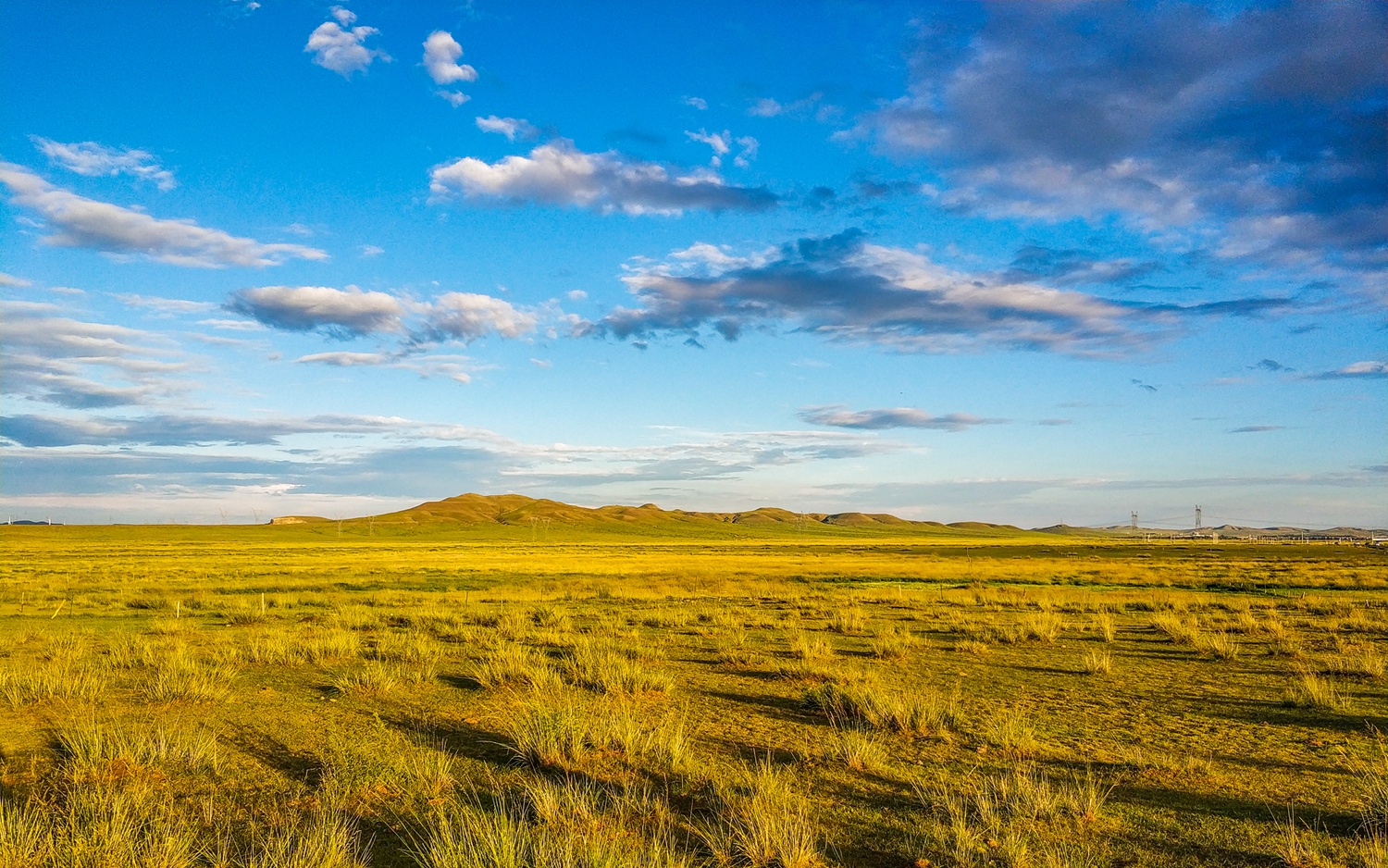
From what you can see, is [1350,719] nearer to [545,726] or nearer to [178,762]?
[545,726]

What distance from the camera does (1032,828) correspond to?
6957 mm

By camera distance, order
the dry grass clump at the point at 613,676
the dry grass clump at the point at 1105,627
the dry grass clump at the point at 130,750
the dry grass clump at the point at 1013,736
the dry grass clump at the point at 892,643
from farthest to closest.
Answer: the dry grass clump at the point at 1105,627 < the dry grass clump at the point at 892,643 < the dry grass clump at the point at 613,676 < the dry grass clump at the point at 1013,736 < the dry grass clump at the point at 130,750

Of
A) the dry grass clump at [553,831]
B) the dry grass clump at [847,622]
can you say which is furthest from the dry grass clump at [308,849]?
the dry grass clump at [847,622]

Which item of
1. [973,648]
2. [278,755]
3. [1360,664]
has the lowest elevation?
[973,648]

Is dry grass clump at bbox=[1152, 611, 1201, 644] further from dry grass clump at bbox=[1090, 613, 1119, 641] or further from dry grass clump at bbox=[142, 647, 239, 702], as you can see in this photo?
dry grass clump at bbox=[142, 647, 239, 702]

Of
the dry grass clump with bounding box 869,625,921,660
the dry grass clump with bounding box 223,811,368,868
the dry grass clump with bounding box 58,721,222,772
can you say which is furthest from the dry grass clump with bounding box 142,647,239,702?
the dry grass clump with bounding box 869,625,921,660

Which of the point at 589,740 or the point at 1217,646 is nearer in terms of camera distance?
the point at 589,740

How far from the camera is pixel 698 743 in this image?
32.9 ft

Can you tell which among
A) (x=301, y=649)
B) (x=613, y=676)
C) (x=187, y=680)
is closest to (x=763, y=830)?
(x=613, y=676)

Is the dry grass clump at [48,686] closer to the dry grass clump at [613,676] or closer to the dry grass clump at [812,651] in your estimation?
the dry grass clump at [613,676]

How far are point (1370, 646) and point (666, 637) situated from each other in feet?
50.8

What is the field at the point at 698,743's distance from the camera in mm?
6621

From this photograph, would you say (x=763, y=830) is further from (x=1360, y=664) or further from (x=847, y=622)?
(x=847, y=622)

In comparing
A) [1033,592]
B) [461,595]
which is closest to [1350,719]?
[1033,592]
